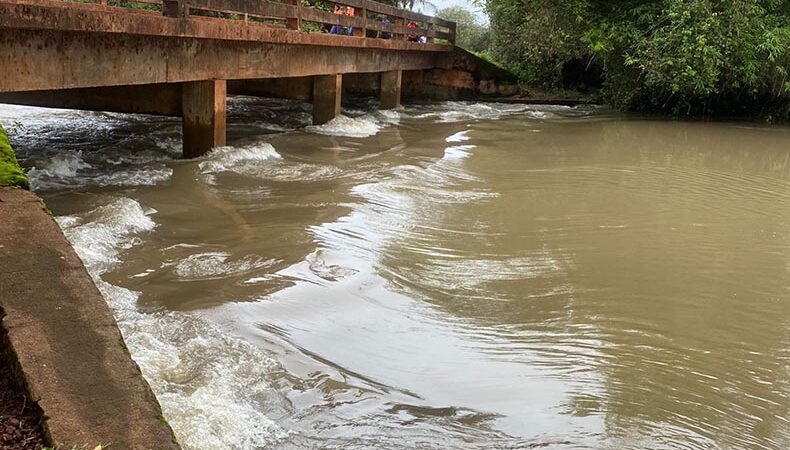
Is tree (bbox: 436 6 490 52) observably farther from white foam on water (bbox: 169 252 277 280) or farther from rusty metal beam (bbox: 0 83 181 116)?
white foam on water (bbox: 169 252 277 280)

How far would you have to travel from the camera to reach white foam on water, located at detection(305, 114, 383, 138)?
1477 centimetres

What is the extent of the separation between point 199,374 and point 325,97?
477 inches

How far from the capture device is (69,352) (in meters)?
3.24

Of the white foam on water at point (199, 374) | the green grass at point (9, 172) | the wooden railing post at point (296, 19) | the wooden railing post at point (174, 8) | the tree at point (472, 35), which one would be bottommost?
the white foam on water at point (199, 374)

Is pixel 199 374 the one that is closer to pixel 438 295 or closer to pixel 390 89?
pixel 438 295

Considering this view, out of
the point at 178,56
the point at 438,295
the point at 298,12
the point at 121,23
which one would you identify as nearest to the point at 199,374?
the point at 438,295

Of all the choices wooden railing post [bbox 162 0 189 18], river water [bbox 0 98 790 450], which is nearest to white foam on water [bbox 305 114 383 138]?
river water [bbox 0 98 790 450]

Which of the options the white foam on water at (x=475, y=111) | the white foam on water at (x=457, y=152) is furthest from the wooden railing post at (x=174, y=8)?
the white foam on water at (x=475, y=111)

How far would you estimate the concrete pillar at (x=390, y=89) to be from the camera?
20328 millimetres

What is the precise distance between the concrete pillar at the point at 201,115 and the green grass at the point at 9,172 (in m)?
5.29

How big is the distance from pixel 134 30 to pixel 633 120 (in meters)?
14.1

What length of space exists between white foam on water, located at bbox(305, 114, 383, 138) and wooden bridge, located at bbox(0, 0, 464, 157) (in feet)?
1.04

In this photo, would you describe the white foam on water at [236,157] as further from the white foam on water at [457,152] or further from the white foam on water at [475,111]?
the white foam on water at [475,111]

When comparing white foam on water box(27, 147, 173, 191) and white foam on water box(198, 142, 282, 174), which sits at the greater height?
white foam on water box(198, 142, 282, 174)
